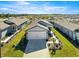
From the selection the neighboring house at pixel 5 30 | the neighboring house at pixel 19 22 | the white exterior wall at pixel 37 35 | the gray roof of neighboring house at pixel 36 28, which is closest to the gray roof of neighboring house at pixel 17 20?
the neighboring house at pixel 19 22

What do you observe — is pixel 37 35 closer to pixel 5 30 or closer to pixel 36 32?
pixel 36 32

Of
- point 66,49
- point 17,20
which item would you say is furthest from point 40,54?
point 17,20

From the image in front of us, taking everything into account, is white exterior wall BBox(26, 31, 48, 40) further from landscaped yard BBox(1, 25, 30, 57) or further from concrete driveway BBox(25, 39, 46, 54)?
landscaped yard BBox(1, 25, 30, 57)

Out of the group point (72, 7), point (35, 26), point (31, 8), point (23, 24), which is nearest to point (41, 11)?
point (31, 8)

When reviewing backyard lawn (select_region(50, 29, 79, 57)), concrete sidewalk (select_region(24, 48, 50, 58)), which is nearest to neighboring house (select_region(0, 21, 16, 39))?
concrete sidewalk (select_region(24, 48, 50, 58))

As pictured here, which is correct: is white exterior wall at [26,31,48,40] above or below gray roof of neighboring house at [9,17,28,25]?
below

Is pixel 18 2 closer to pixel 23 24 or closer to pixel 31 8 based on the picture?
pixel 31 8

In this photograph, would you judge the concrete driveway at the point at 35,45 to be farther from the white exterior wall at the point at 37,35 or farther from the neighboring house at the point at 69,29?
the neighboring house at the point at 69,29
